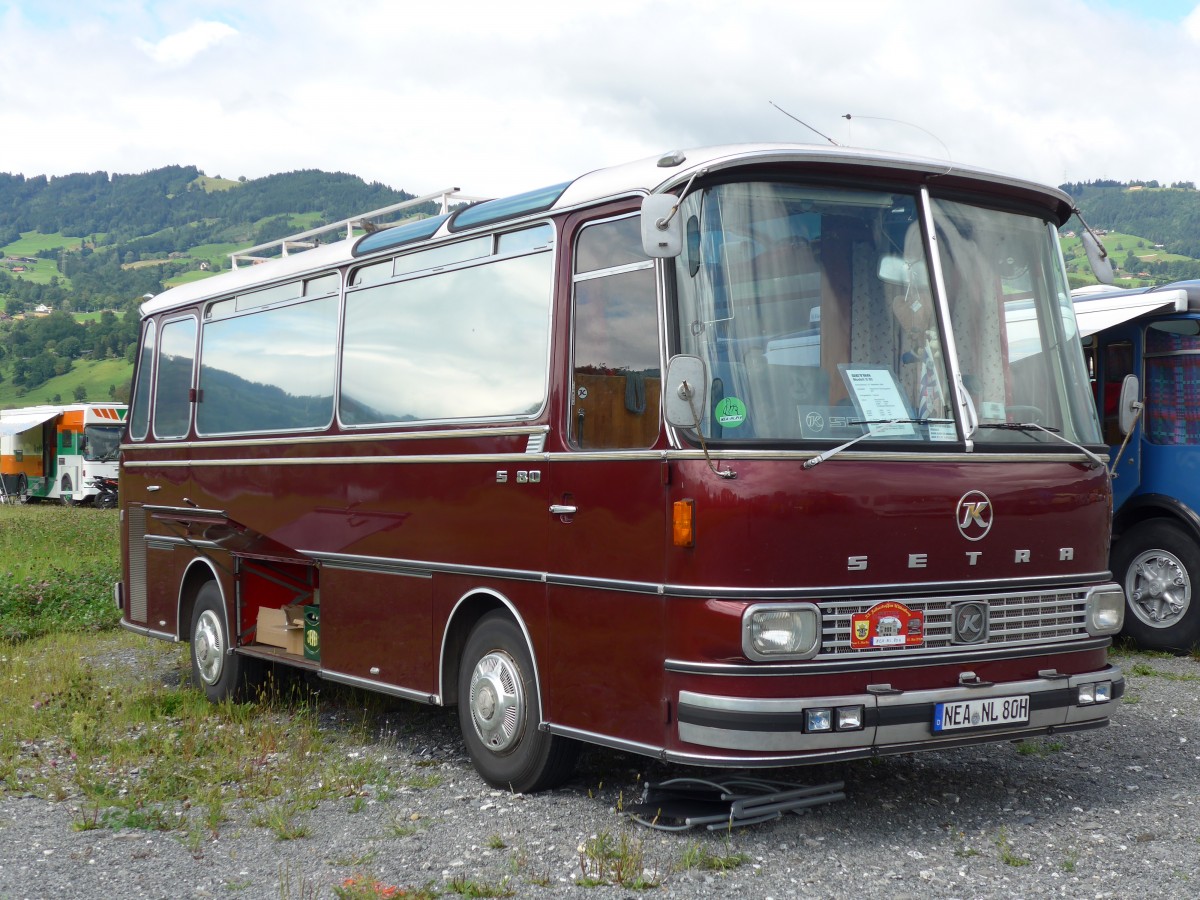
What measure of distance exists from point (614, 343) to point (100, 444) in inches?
1634

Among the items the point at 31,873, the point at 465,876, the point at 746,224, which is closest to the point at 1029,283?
the point at 746,224

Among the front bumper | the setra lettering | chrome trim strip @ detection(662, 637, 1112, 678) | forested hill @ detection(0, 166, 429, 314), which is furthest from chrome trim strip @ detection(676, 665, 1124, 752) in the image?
forested hill @ detection(0, 166, 429, 314)

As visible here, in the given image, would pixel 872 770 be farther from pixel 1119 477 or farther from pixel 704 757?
pixel 1119 477

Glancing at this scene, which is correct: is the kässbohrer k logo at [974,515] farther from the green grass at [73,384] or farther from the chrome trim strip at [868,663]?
the green grass at [73,384]

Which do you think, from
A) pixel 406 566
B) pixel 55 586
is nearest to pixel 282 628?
pixel 406 566

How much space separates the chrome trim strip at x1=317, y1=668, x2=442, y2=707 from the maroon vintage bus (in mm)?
37

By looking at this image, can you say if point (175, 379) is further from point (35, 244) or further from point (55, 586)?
point (35, 244)

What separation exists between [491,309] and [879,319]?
226cm

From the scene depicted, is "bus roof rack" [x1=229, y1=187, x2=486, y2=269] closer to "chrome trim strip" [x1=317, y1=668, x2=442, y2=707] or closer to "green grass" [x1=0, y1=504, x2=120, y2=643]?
"chrome trim strip" [x1=317, y1=668, x2=442, y2=707]

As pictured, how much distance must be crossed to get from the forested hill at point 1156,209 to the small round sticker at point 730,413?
6880cm

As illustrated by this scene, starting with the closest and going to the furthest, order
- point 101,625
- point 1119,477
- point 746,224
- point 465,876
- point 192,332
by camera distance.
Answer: point 465,876
point 746,224
point 192,332
point 1119,477
point 101,625

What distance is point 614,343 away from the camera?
21.8 ft

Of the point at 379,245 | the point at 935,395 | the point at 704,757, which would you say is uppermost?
the point at 379,245

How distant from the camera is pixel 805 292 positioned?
6289mm
